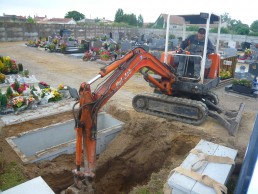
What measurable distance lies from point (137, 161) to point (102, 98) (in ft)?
7.28

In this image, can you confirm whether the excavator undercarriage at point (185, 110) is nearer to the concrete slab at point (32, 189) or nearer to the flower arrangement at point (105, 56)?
the concrete slab at point (32, 189)

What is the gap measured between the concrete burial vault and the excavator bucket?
8.09ft

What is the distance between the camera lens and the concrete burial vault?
5.07 metres

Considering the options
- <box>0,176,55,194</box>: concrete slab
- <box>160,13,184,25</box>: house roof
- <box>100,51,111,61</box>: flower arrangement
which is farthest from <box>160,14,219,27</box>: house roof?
<box>100,51,111,61</box>: flower arrangement

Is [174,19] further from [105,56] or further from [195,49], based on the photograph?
[105,56]

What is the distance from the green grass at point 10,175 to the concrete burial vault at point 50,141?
23cm

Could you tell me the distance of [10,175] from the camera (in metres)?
4.36

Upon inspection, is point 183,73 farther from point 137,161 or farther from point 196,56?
point 137,161

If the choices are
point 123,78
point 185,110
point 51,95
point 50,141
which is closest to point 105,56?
point 51,95

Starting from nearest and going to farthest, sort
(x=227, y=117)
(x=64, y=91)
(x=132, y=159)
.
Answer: (x=132, y=159)
(x=227, y=117)
(x=64, y=91)

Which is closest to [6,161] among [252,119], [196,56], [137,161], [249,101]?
[137,161]

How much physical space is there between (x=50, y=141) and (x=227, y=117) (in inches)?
180

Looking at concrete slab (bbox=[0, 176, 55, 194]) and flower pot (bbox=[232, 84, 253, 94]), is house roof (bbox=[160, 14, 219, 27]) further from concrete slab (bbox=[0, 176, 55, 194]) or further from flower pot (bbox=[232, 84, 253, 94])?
concrete slab (bbox=[0, 176, 55, 194])

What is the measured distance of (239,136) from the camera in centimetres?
600
